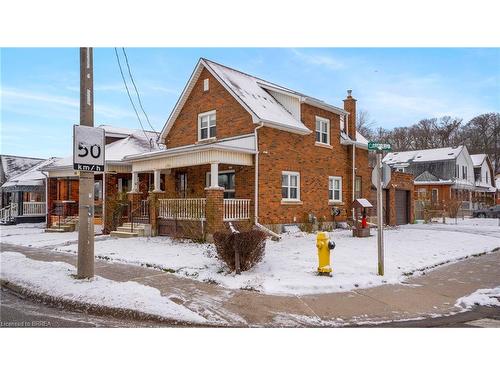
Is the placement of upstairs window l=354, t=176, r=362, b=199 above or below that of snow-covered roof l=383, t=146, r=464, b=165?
below

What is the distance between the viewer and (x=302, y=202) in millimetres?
17672

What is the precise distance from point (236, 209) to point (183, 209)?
77.9 inches

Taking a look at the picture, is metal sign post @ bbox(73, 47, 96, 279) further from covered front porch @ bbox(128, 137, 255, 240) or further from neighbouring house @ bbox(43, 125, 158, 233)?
neighbouring house @ bbox(43, 125, 158, 233)

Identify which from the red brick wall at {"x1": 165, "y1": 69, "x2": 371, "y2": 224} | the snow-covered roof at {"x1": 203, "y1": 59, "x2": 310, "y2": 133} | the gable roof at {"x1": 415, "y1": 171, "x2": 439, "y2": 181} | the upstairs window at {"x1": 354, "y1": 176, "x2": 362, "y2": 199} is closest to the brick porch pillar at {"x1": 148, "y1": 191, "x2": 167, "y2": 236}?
the red brick wall at {"x1": 165, "y1": 69, "x2": 371, "y2": 224}

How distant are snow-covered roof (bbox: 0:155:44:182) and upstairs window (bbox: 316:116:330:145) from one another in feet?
86.4

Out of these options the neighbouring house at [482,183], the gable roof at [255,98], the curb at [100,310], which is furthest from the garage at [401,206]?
the neighbouring house at [482,183]

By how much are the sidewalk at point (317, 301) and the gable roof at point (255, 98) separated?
8892 millimetres

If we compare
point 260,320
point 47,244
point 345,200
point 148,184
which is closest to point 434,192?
point 345,200

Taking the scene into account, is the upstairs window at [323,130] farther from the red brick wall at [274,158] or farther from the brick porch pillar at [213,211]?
the brick porch pillar at [213,211]

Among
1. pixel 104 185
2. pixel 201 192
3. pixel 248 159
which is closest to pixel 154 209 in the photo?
pixel 201 192

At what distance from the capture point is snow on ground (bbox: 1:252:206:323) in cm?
620

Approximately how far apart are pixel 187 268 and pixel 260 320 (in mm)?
3794

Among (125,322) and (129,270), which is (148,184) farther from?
(125,322)

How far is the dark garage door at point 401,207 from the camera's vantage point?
25234 millimetres
